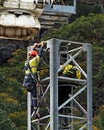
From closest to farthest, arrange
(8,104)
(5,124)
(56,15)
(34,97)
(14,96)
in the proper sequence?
(56,15) < (34,97) < (5,124) < (8,104) < (14,96)

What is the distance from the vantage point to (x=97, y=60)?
2703 cm

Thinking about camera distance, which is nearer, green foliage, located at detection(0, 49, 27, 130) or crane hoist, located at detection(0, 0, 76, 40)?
crane hoist, located at detection(0, 0, 76, 40)

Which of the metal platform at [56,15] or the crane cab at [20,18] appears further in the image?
the metal platform at [56,15]

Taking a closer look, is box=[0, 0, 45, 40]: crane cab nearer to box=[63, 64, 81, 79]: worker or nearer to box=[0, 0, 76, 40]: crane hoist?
box=[0, 0, 76, 40]: crane hoist

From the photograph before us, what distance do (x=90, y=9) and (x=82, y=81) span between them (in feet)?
74.3

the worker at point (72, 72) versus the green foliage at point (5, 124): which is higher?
the worker at point (72, 72)

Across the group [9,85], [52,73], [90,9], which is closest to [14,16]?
[52,73]

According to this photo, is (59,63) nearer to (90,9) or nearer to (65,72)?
(65,72)

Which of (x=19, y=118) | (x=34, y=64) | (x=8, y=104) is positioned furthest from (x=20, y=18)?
(x=19, y=118)

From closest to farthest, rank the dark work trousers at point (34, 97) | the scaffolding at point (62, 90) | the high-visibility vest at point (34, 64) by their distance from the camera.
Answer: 1. the scaffolding at point (62, 90)
2. the dark work trousers at point (34, 97)
3. the high-visibility vest at point (34, 64)

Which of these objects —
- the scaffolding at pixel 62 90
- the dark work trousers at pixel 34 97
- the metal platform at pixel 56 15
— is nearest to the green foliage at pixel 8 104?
the dark work trousers at pixel 34 97

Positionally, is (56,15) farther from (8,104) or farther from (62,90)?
(8,104)

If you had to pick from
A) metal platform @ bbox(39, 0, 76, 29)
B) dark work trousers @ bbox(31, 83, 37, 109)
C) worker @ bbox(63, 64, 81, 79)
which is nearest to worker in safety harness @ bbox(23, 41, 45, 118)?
dark work trousers @ bbox(31, 83, 37, 109)

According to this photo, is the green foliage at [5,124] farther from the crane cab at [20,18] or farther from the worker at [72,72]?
the crane cab at [20,18]
